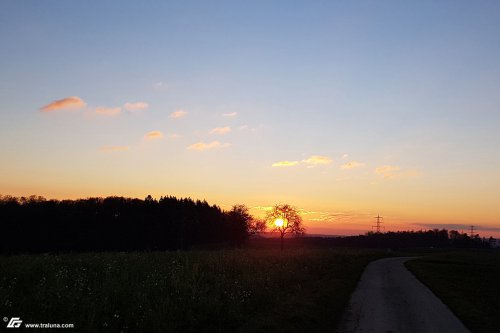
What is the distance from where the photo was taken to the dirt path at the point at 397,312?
14.2 metres

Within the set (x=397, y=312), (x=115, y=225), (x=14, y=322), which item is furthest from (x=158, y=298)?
(x=115, y=225)

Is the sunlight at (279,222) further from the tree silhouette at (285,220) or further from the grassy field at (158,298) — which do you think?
the grassy field at (158,298)

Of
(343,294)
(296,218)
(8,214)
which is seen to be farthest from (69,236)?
(343,294)

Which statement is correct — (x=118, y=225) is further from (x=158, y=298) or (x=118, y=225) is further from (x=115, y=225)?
(x=158, y=298)

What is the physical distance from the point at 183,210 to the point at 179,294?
93255 mm

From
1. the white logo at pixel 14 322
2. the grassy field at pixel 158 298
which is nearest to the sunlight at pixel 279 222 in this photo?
the grassy field at pixel 158 298

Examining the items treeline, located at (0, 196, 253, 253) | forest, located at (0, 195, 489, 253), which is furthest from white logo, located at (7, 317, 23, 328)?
forest, located at (0, 195, 489, 253)

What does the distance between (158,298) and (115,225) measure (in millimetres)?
87614

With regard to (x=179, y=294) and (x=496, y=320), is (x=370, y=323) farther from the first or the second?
(x=179, y=294)

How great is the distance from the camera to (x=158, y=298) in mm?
12172

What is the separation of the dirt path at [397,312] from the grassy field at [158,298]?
32.1 inches

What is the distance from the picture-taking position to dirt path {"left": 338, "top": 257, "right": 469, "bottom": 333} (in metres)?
14.2

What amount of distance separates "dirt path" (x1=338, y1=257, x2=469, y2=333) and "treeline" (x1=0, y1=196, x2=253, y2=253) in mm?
53151

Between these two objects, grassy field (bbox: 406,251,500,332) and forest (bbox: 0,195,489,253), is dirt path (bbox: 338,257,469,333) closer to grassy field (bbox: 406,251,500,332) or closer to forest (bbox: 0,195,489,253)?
grassy field (bbox: 406,251,500,332)
